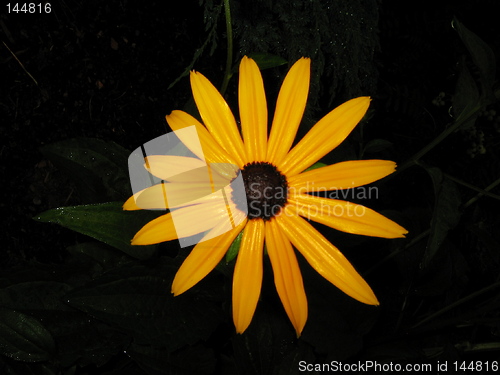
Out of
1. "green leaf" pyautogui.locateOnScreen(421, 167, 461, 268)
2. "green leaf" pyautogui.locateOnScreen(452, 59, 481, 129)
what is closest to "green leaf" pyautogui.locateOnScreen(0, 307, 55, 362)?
"green leaf" pyautogui.locateOnScreen(421, 167, 461, 268)

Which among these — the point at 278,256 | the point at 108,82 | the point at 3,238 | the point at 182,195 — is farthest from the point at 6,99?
the point at 278,256

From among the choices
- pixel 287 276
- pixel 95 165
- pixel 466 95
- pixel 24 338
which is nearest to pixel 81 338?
pixel 24 338

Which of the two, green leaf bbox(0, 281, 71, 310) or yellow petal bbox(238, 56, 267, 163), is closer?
yellow petal bbox(238, 56, 267, 163)

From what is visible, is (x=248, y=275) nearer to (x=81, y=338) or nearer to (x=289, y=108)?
(x=289, y=108)

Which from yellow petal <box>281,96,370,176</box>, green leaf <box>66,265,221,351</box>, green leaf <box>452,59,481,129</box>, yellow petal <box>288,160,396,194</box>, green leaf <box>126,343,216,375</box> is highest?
green leaf <box>452,59,481,129</box>

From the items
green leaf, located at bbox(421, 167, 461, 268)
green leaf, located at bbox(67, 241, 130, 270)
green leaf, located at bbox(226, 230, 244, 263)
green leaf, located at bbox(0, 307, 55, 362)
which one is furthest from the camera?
green leaf, located at bbox(67, 241, 130, 270)

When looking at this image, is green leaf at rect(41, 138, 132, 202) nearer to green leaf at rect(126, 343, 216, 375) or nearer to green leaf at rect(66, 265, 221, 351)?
green leaf at rect(66, 265, 221, 351)

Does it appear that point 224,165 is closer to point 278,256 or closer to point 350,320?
point 278,256
